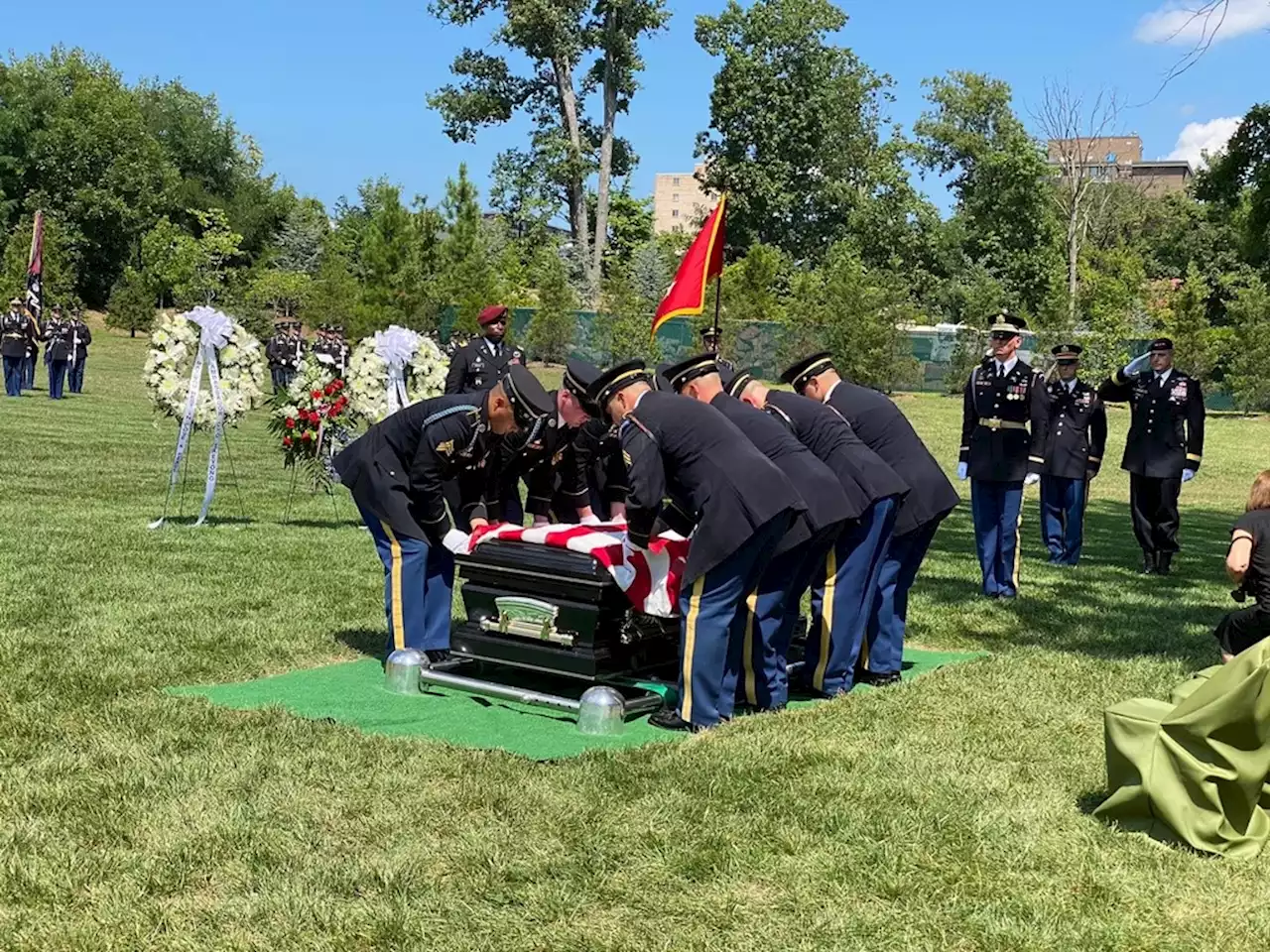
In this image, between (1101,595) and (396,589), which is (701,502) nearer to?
(396,589)

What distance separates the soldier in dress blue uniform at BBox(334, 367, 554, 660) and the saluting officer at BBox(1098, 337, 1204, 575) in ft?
25.8

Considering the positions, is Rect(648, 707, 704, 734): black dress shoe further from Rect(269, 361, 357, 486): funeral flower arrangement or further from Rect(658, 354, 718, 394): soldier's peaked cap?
Rect(269, 361, 357, 486): funeral flower arrangement

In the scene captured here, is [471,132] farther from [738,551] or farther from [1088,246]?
[738,551]

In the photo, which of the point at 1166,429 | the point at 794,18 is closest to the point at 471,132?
the point at 794,18

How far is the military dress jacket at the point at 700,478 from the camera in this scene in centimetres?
645

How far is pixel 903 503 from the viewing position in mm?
8062

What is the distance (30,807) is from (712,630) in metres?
3.03

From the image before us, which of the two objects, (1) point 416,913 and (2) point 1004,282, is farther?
(2) point 1004,282

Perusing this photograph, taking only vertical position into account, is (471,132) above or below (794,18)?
below

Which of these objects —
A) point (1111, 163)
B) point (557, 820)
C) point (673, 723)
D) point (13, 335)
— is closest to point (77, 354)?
point (13, 335)

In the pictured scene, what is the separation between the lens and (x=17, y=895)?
14.8 ft

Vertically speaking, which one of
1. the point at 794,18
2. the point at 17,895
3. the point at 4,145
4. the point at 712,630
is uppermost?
the point at 794,18

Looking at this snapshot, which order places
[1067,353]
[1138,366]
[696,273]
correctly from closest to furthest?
[696,273] < [1067,353] < [1138,366]

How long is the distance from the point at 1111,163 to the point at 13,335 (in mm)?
61194
